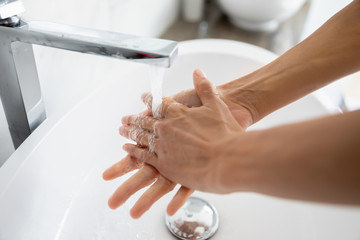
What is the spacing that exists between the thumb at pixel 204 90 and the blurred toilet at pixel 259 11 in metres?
1.19

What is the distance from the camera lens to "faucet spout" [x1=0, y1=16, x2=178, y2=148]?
43 cm

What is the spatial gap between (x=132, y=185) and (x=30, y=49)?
0.86ft

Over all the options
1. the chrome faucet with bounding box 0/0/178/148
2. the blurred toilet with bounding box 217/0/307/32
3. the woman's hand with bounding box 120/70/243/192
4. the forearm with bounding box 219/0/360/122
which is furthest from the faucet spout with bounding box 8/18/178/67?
the blurred toilet with bounding box 217/0/307/32

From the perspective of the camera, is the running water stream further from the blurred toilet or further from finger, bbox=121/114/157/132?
the blurred toilet

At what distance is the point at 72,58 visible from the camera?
82cm

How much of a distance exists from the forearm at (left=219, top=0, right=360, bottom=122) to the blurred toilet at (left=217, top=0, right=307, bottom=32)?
1.11 metres

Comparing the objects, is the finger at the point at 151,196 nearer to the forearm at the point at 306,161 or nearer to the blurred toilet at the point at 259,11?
the forearm at the point at 306,161

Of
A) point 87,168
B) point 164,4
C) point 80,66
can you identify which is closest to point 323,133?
point 87,168

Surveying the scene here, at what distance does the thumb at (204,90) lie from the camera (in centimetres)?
60

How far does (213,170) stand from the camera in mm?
465

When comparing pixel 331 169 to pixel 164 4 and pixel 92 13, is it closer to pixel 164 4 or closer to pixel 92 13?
pixel 92 13

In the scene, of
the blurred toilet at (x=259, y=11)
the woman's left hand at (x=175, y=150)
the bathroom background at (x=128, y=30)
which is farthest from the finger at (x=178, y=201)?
the blurred toilet at (x=259, y=11)

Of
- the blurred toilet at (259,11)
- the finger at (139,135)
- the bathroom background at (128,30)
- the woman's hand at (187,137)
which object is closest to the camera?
the woman's hand at (187,137)

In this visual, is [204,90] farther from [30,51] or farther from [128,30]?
[128,30]
